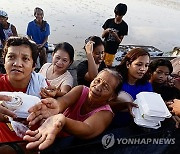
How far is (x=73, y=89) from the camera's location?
2213 mm

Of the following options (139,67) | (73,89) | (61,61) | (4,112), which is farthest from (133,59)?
(4,112)

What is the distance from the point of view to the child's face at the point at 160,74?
314 centimetres

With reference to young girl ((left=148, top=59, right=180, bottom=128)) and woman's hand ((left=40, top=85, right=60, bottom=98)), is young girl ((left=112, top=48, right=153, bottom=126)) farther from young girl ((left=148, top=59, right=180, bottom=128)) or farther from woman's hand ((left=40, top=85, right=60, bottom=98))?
woman's hand ((left=40, top=85, right=60, bottom=98))

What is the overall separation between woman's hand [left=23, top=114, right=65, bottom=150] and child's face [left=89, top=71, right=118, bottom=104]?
21.5 inches

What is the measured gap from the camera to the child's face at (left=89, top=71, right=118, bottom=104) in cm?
211

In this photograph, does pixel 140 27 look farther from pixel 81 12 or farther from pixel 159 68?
pixel 159 68

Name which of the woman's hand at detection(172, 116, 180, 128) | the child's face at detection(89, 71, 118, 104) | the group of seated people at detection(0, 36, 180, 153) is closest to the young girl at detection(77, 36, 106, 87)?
the group of seated people at detection(0, 36, 180, 153)

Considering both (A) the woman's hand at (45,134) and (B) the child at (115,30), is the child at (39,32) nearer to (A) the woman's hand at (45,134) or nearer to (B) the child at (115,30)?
(B) the child at (115,30)

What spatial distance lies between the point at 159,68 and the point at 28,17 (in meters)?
8.35

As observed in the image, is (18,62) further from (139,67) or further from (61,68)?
(139,67)

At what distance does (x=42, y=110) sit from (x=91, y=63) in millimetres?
1310

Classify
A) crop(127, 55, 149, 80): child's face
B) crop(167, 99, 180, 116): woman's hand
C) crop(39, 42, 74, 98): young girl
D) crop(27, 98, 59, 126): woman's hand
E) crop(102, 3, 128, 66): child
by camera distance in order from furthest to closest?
1. crop(102, 3, 128, 66): child
2. crop(39, 42, 74, 98): young girl
3. crop(127, 55, 149, 80): child's face
4. crop(167, 99, 180, 116): woman's hand
5. crop(27, 98, 59, 126): woman's hand

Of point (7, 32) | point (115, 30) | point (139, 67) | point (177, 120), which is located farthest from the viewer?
point (7, 32)

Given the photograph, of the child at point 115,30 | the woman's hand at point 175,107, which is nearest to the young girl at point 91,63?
the woman's hand at point 175,107
